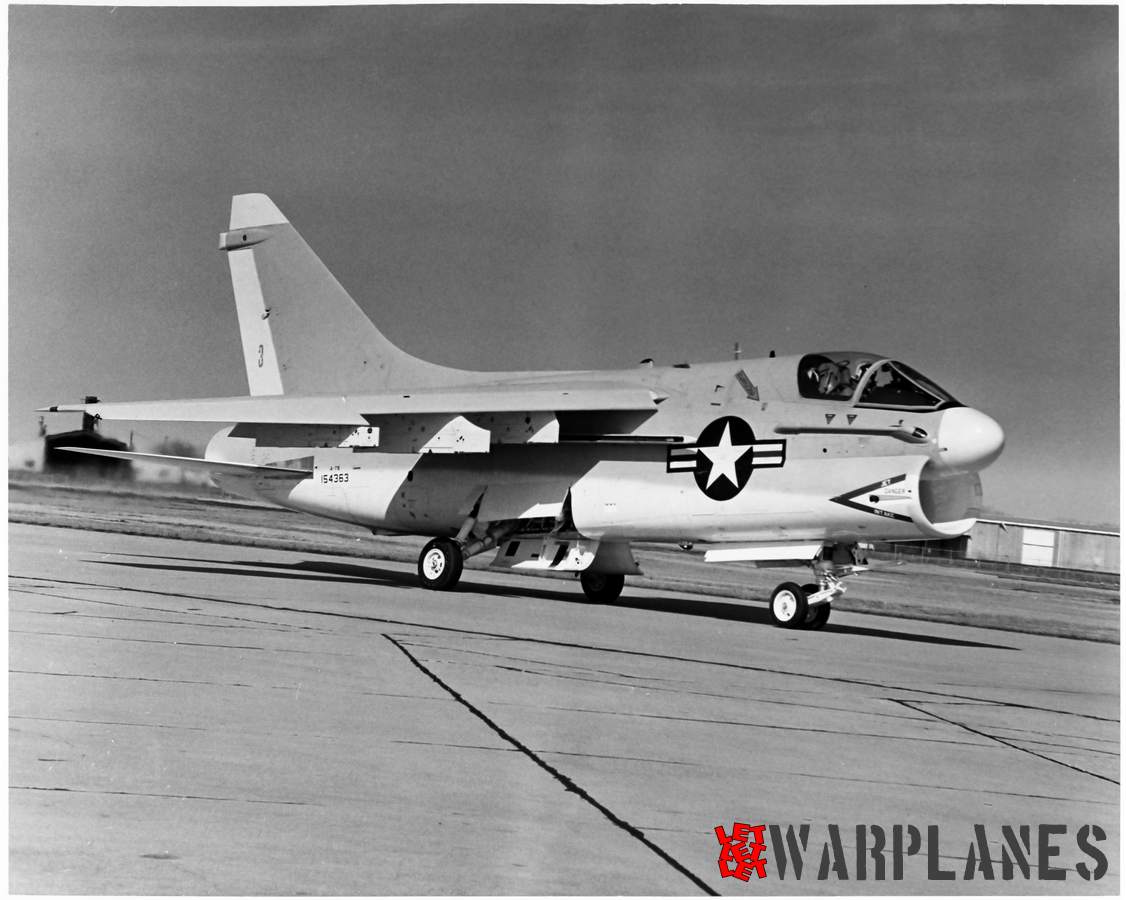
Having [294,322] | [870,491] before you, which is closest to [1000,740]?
[870,491]

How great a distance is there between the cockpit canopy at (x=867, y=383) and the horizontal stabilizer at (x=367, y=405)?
1856mm

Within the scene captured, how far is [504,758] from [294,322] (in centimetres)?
1243

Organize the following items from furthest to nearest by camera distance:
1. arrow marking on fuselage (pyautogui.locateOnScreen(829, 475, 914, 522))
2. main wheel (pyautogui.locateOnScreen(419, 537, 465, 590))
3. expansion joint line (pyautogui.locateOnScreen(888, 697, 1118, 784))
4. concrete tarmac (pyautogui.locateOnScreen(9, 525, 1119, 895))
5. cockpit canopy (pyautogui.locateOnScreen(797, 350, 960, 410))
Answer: main wheel (pyautogui.locateOnScreen(419, 537, 465, 590)), cockpit canopy (pyautogui.locateOnScreen(797, 350, 960, 410)), arrow marking on fuselage (pyautogui.locateOnScreen(829, 475, 914, 522)), expansion joint line (pyautogui.locateOnScreen(888, 697, 1118, 784)), concrete tarmac (pyautogui.locateOnScreen(9, 525, 1119, 895))

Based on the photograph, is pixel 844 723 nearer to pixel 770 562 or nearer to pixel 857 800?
pixel 857 800

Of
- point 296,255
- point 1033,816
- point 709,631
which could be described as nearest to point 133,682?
point 1033,816

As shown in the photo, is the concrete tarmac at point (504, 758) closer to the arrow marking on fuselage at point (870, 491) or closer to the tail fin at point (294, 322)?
the arrow marking on fuselage at point (870, 491)

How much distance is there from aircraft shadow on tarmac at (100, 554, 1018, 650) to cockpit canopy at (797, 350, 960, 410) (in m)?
2.51

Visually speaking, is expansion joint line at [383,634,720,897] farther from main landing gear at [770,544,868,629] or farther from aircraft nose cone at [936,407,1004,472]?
aircraft nose cone at [936,407,1004,472]

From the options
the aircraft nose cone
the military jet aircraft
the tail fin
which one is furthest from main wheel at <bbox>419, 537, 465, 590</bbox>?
the aircraft nose cone

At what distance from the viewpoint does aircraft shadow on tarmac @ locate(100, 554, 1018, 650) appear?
13570mm

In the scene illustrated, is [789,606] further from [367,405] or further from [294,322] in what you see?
[294,322]

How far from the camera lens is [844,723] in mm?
7262

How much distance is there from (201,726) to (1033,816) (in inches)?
152

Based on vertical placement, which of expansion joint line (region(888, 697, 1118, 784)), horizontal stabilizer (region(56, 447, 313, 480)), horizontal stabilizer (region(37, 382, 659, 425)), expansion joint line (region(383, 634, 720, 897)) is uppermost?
horizontal stabilizer (region(37, 382, 659, 425))
